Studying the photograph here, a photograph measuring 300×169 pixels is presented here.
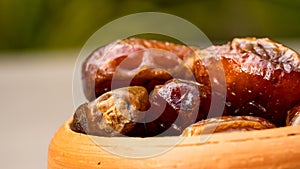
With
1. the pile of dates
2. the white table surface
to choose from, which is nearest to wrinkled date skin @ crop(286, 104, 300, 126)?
the pile of dates

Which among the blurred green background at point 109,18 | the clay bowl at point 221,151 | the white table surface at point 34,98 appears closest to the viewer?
the clay bowl at point 221,151

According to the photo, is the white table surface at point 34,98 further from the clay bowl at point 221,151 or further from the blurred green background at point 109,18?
the clay bowl at point 221,151

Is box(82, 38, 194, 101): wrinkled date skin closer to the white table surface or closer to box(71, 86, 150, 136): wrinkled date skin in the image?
box(71, 86, 150, 136): wrinkled date skin

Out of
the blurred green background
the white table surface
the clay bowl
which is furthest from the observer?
the blurred green background

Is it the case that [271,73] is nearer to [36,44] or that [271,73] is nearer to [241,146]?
[241,146]

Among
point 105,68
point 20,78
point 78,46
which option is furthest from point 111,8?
point 105,68

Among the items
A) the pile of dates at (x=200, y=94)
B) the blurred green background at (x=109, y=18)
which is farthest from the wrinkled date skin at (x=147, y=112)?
the blurred green background at (x=109, y=18)

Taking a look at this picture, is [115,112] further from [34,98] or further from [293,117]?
[34,98]

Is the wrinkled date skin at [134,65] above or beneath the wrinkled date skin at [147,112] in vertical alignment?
above
